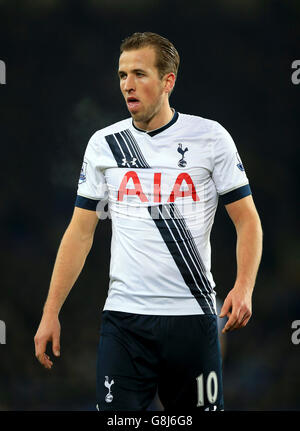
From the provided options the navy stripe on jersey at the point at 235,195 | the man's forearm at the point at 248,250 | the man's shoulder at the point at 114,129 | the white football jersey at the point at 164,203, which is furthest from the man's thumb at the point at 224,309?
the man's shoulder at the point at 114,129

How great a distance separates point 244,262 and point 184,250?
0.30 meters

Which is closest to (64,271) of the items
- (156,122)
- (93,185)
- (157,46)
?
(93,185)

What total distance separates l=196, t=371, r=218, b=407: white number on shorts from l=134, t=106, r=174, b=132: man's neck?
1.30 metres

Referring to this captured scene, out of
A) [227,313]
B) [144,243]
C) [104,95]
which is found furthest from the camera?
[104,95]

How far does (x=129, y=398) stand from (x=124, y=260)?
2.20 ft

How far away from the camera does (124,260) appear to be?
3592mm

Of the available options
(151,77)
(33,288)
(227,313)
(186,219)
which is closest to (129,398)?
(227,313)

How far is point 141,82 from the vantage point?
3646mm

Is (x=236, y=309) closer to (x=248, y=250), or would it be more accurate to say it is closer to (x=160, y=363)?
(x=248, y=250)

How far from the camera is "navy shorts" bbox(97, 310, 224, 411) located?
3457 mm

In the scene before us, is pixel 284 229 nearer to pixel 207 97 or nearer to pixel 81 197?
pixel 207 97

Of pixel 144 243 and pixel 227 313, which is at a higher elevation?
pixel 144 243

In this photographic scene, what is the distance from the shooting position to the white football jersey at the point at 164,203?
354cm

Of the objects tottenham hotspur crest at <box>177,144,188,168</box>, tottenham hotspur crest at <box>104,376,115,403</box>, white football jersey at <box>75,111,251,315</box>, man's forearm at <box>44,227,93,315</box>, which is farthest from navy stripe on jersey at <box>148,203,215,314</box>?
tottenham hotspur crest at <box>104,376,115,403</box>
